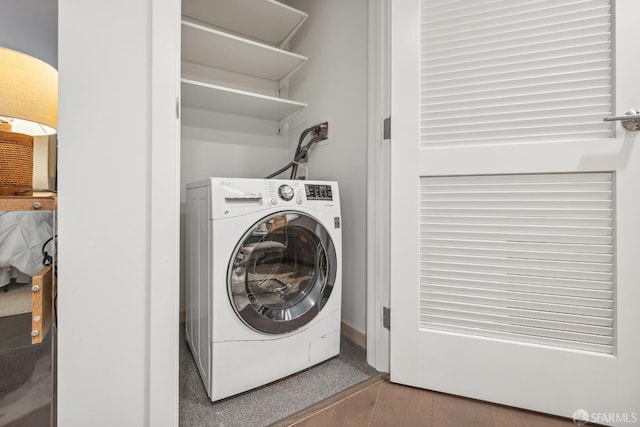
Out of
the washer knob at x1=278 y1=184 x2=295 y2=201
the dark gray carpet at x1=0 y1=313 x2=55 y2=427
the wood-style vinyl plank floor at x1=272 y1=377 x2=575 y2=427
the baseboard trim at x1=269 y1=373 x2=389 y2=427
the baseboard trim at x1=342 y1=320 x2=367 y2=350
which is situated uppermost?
the washer knob at x1=278 y1=184 x2=295 y2=201

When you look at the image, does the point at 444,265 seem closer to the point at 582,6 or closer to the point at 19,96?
the point at 582,6

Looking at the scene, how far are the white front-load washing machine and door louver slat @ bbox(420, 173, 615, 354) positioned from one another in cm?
46

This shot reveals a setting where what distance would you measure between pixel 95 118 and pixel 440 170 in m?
1.21

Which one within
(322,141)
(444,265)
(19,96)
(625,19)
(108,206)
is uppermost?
(625,19)

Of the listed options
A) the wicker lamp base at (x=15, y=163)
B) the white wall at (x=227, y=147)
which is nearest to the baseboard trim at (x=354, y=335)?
the white wall at (x=227, y=147)

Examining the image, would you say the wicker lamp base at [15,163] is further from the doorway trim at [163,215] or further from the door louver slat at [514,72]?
the door louver slat at [514,72]

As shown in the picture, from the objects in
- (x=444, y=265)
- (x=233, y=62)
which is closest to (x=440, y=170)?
(x=444, y=265)

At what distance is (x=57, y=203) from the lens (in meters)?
0.70

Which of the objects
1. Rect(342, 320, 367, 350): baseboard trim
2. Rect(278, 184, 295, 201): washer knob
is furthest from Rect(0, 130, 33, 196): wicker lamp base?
Rect(342, 320, 367, 350): baseboard trim

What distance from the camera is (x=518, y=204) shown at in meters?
1.05

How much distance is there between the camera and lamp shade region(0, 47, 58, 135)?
27.8 inches

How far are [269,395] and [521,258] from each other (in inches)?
46.2

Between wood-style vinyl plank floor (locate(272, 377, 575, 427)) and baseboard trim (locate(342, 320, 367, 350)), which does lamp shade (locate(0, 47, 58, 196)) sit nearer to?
wood-style vinyl plank floor (locate(272, 377, 575, 427))

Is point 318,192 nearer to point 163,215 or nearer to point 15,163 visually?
point 163,215
